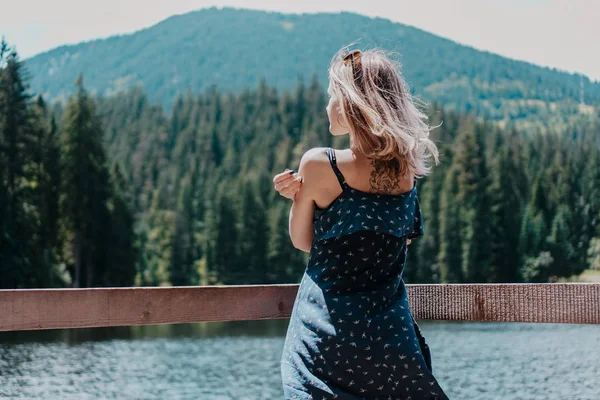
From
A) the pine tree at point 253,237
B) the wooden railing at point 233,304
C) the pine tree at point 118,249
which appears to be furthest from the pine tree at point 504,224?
the wooden railing at point 233,304

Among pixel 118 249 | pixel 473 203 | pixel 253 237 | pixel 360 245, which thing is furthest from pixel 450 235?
pixel 360 245

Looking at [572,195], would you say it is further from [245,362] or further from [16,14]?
[16,14]

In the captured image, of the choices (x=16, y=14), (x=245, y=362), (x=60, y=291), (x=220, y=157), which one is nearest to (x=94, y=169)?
(x=245, y=362)

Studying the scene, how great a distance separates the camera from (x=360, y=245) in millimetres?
2318

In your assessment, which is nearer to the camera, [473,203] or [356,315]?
[356,315]

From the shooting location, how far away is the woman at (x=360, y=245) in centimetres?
224

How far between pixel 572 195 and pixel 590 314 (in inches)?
2480

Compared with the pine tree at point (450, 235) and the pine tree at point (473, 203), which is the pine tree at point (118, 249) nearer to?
the pine tree at point (450, 235)

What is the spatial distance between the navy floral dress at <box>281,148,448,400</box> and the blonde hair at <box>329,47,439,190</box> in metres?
0.09

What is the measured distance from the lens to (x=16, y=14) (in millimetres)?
129875

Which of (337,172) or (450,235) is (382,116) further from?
(450,235)

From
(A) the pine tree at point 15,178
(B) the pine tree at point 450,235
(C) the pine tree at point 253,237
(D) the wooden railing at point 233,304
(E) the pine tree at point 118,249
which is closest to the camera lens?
(D) the wooden railing at point 233,304

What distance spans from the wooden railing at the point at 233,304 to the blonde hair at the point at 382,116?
63cm

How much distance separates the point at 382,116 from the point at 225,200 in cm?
6525
